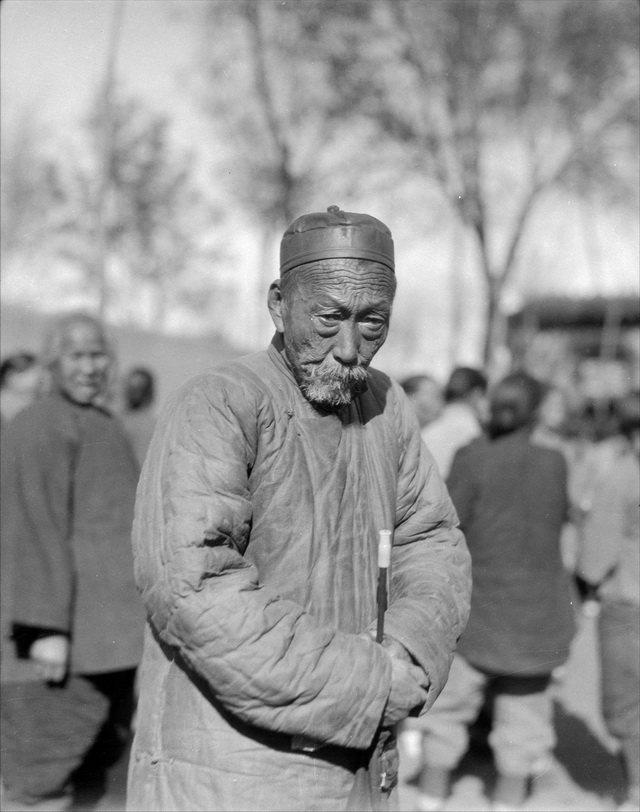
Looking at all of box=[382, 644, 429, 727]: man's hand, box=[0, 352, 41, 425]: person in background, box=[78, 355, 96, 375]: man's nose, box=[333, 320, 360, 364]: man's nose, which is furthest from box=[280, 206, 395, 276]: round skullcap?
box=[0, 352, 41, 425]: person in background

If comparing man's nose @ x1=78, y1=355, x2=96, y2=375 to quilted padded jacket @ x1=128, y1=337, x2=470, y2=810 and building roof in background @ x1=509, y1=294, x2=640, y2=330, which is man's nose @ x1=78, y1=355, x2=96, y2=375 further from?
building roof in background @ x1=509, y1=294, x2=640, y2=330

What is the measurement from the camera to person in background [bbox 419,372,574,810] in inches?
147

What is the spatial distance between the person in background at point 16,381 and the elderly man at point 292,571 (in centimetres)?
334


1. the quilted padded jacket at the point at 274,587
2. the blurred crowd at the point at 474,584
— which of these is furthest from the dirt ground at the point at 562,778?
the quilted padded jacket at the point at 274,587

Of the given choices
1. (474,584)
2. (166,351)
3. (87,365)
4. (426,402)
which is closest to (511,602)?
(474,584)

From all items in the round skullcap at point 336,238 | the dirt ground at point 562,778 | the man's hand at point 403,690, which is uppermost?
the round skullcap at point 336,238

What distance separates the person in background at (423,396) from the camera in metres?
4.80

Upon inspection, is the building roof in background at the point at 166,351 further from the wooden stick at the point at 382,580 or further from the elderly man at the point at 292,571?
the wooden stick at the point at 382,580

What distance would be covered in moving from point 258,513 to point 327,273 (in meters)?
0.48

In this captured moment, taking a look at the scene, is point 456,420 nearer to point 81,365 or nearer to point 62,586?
point 81,365

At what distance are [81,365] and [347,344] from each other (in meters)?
1.87

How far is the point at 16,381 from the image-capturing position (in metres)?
5.11

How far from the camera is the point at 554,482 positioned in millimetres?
3850

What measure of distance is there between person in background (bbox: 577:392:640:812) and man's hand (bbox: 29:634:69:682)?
214cm
